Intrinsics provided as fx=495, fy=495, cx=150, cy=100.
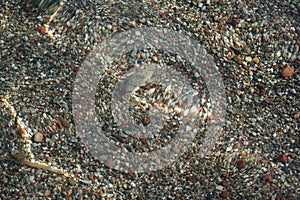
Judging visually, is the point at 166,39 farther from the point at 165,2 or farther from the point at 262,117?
the point at 262,117

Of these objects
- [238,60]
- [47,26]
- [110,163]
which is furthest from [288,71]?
[47,26]

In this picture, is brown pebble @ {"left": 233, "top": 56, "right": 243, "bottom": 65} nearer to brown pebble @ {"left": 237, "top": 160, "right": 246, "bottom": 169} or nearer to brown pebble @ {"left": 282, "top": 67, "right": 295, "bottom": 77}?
brown pebble @ {"left": 282, "top": 67, "right": 295, "bottom": 77}

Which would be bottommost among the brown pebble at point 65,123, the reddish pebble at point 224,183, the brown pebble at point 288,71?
the reddish pebble at point 224,183

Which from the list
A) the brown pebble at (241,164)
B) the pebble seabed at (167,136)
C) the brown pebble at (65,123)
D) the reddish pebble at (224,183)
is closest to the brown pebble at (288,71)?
the pebble seabed at (167,136)

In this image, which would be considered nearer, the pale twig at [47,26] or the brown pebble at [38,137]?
the brown pebble at [38,137]

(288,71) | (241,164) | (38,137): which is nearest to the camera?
(38,137)

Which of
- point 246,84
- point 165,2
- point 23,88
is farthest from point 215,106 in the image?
point 23,88

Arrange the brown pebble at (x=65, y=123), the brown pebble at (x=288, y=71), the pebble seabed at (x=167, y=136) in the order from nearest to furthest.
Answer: the pebble seabed at (x=167, y=136) → the brown pebble at (x=65, y=123) → the brown pebble at (x=288, y=71)

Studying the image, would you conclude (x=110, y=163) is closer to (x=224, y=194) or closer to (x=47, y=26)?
(x=224, y=194)

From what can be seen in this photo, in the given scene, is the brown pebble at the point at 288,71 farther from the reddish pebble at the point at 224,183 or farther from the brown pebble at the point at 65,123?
the brown pebble at the point at 65,123
